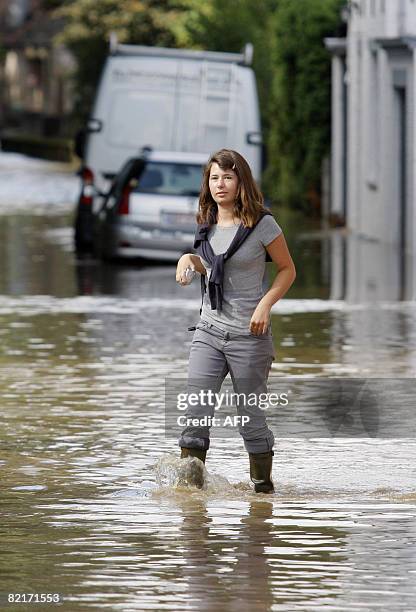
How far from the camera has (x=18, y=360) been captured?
15.9m

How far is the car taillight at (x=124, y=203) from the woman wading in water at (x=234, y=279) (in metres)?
17.0

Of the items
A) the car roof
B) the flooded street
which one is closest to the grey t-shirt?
the flooded street

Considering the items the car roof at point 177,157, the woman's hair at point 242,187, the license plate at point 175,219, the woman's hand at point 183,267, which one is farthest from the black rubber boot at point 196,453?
the car roof at point 177,157

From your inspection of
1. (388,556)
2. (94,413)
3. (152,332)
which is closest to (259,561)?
(388,556)

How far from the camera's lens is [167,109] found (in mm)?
30109

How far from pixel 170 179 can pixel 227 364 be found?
1767cm

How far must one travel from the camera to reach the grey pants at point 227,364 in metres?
9.52

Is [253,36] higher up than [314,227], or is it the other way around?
[253,36]

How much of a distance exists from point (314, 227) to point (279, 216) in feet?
9.52

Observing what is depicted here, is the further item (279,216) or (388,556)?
(279,216)

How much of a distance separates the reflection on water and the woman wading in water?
549mm

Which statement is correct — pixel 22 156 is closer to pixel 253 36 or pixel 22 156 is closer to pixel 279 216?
pixel 253 36

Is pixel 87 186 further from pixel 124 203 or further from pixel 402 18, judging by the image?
pixel 402 18

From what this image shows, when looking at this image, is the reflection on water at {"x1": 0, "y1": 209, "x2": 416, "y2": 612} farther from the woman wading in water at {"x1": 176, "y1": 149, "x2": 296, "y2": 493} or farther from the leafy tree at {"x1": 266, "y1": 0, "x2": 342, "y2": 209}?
the leafy tree at {"x1": 266, "y1": 0, "x2": 342, "y2": 209}
